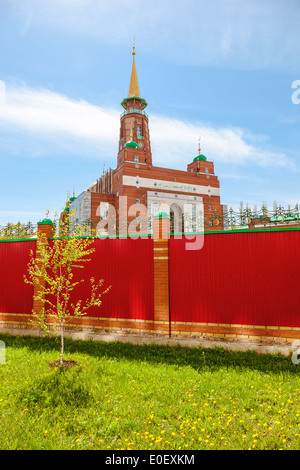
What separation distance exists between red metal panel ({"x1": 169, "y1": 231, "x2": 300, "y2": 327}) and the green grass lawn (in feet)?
3.20

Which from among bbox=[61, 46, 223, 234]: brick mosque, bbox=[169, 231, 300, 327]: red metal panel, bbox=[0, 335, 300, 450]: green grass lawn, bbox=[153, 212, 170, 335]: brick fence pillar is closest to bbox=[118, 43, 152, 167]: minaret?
bbox=[61, 46, 223, 234]: brick mosque

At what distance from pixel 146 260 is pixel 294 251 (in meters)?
3.84

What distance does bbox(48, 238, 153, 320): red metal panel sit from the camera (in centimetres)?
783

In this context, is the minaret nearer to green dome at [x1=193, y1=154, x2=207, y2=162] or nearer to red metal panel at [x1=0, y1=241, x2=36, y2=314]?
green dome at [x1=193, y1=154, x2=207, y2=162]

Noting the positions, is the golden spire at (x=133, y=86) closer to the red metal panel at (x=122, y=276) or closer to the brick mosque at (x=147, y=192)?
the brick mosque at (x=147, y=192)

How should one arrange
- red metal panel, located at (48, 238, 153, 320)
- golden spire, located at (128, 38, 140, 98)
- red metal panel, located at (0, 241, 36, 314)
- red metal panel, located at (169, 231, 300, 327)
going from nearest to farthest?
red metal panel, located at (169, 231, 300, 327)
red metal panel, located at (48, 238, 153, 320)
red metal panel, located at (0, 241, 36, 314)
golden spire, located at (128, 38, 140, 98)

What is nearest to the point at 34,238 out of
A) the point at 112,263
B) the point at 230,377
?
the point at 112,263

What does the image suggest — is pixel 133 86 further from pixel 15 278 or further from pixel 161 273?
pixel 161 273

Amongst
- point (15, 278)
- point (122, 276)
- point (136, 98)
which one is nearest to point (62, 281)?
point (122, 276)

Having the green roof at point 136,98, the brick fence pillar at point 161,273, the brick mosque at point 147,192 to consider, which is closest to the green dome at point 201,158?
the brick mosque at point 147,192

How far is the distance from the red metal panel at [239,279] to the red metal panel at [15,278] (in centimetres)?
470

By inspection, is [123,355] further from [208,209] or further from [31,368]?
[208,209]

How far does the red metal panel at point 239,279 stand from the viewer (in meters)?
6.73

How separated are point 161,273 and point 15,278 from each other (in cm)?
492
